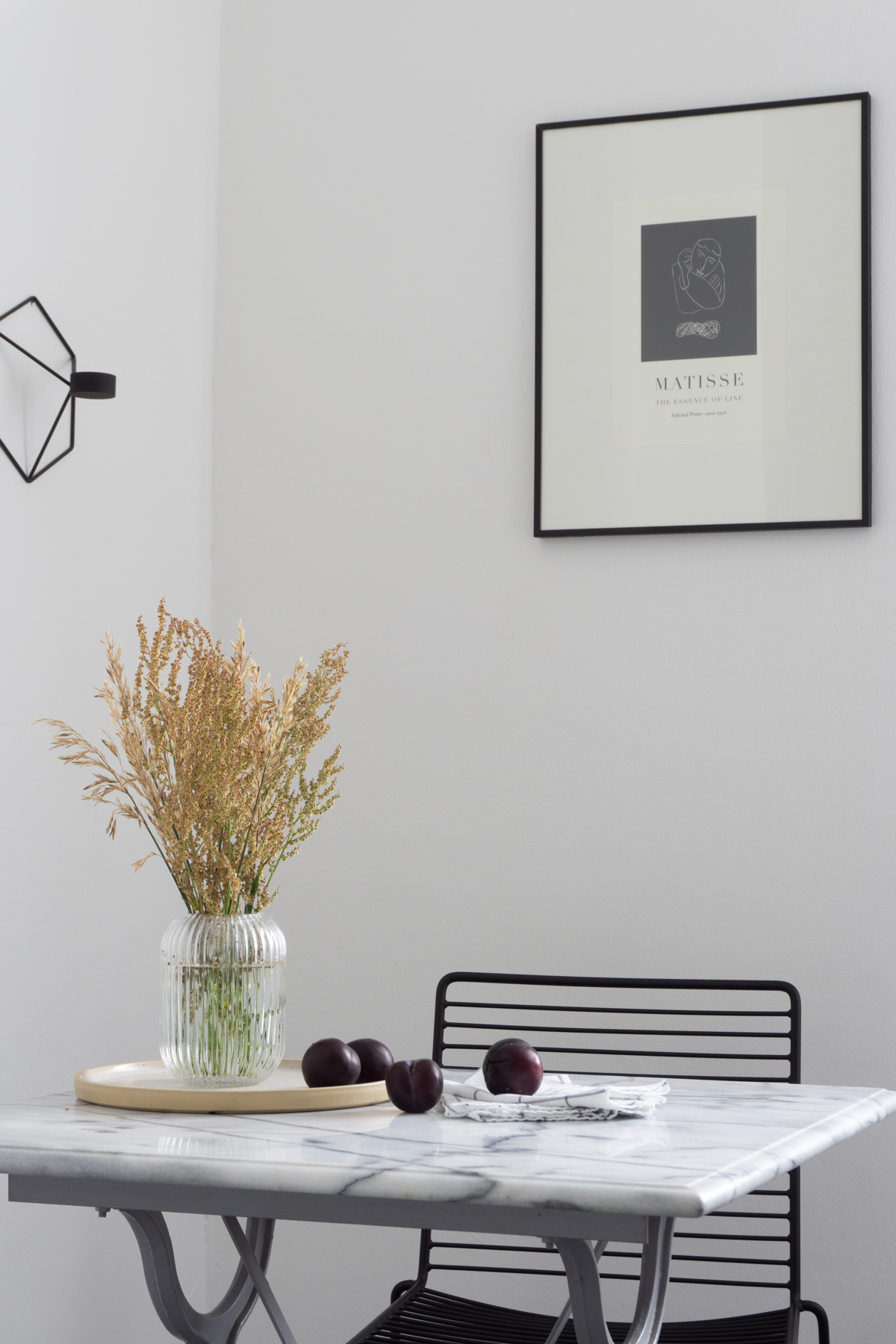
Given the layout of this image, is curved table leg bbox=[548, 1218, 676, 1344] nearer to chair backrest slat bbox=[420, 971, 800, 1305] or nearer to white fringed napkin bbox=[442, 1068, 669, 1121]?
white fringed napkin bbox=[442, 1068, 669, 1121]

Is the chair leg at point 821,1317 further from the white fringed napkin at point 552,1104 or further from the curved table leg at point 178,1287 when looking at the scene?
the curved table leg at point 178,1287

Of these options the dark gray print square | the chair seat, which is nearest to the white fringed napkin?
the chair seat

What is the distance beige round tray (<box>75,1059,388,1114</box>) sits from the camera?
146 centimetres

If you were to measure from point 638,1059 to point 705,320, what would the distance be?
1178mm

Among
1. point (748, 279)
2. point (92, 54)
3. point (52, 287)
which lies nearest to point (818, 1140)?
point (748, 279)

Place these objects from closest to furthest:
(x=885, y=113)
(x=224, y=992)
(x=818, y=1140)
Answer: (x=818, y=1140) < (x=224, y=992) < (x=885, y=113)

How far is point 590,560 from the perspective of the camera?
243cm

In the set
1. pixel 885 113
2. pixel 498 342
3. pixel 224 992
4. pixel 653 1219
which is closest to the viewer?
pixel 653 1219

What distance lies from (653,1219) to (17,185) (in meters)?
1.66

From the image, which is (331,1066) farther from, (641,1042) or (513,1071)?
(641,1042)

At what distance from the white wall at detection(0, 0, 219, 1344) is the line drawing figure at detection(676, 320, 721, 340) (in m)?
0.85

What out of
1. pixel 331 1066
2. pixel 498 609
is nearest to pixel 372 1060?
pixel 331 1066

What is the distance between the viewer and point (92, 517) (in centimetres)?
231

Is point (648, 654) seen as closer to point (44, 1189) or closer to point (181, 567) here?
point (181, 567)
